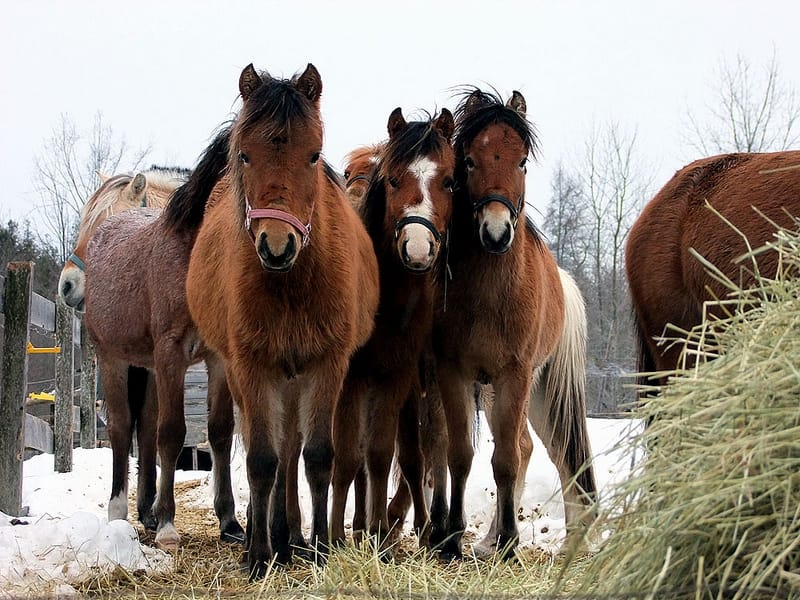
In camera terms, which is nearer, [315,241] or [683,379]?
[683,379]

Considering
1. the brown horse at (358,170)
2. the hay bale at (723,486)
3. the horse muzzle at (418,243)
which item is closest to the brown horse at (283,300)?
the horse muzzle at (418,243)

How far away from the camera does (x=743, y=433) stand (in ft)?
6.78

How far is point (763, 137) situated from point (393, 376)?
1498cm

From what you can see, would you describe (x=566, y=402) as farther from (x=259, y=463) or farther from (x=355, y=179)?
(x=259, y=463)

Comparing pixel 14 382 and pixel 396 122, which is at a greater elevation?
pixel 396 122

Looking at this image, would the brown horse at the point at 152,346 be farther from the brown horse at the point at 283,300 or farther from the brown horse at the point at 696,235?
the brown horse at the point at 696,235

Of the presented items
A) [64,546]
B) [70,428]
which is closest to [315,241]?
[64,546]

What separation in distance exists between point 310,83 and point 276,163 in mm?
593

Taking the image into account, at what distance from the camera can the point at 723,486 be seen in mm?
2027

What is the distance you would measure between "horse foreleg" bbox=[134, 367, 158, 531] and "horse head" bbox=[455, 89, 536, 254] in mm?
2976

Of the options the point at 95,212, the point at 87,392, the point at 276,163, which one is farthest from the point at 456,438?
the point at 87,392

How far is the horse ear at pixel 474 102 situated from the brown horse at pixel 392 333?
8.1 inches

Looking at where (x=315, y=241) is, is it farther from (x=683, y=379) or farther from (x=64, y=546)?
(x=683, y=379)

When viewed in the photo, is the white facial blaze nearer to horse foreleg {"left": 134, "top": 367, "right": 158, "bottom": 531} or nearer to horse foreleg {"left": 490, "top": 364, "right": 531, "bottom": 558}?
horse foreleg {"left": 490, "top": 364, "right": 531, "bottom": 558}
